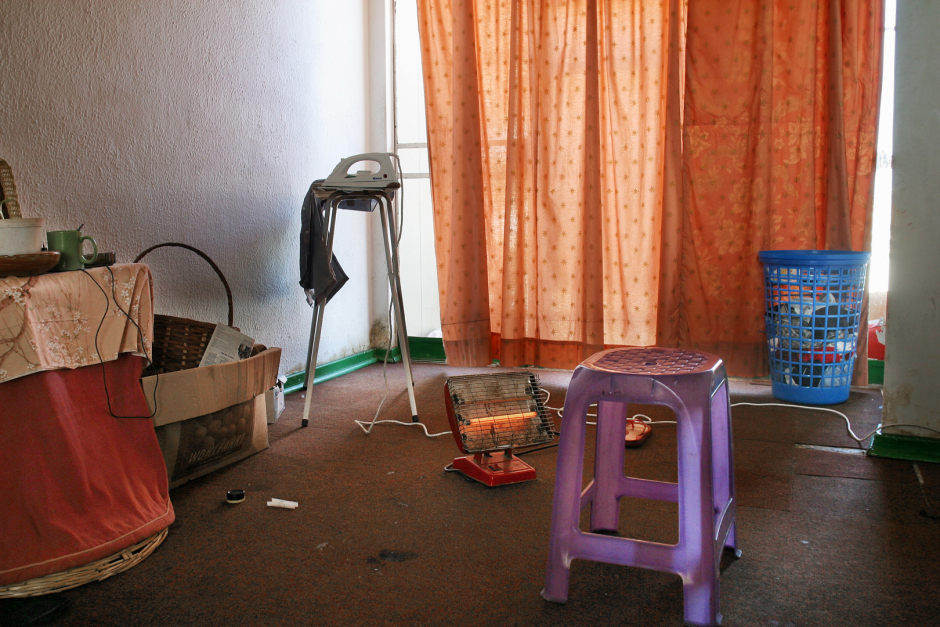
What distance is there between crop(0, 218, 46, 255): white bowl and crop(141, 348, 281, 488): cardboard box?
40cm

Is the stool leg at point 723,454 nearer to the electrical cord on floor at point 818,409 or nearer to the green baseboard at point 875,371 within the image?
the electrical cord on floor at point 818,409

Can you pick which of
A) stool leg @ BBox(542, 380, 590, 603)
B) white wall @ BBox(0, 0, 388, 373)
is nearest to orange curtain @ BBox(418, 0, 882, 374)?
white wall @ BBox(0, 0, 388, 373)

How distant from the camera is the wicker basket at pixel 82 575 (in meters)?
1.24

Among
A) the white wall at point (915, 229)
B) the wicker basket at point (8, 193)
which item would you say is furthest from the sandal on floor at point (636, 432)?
the wicker basket at point (8, 193)

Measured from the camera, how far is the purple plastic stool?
1.12 metres

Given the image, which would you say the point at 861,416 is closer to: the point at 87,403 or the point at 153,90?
the point at 87,403

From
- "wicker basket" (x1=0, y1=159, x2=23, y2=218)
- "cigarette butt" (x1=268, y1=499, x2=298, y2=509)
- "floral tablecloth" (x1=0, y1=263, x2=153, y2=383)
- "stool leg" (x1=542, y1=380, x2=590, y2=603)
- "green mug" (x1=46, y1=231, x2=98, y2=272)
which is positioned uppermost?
"wicker basket" (x1=0, y1=159, x2=23, y2=218)

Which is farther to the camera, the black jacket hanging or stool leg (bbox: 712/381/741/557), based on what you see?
the black jacket hanging

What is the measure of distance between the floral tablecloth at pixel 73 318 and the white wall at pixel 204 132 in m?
0.45

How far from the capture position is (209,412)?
1.80m

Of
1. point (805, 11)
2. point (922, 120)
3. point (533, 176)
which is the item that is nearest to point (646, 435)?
point (922, 120)

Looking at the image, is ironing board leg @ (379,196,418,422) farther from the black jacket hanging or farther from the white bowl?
the white bowl

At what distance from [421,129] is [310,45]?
0.72 meters

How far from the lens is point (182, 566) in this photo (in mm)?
1367
